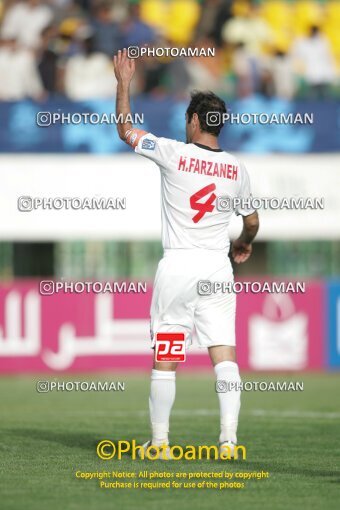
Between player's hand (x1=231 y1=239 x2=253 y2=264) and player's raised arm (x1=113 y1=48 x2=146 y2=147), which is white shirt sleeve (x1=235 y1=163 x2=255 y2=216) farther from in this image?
player's raised arm (x1=113 y1=48 x2=146 y2=147)

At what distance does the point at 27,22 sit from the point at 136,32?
1.86m

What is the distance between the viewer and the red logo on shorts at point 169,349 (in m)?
7.60

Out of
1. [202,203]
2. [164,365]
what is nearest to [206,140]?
[202,203]

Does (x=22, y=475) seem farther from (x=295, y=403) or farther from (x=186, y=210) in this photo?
(x=295, y=403)

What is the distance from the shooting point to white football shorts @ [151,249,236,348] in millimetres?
7711

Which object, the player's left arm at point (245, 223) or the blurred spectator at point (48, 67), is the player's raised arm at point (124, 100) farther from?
the blurred spectator at point (48, 67)

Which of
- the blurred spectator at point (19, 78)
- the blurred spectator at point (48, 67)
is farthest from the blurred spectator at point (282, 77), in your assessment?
the blurred spectator at point (19, 78)

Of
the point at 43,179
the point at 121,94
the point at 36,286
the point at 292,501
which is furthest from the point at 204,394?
the point at 292,501

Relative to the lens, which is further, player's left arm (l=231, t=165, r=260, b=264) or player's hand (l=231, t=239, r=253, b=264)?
player's hand (l=231, t=239, r=253, b=264)

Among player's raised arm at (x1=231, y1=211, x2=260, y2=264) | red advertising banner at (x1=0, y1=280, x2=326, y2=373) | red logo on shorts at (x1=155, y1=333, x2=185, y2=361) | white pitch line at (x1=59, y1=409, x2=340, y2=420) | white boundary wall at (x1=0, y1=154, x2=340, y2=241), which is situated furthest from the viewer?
white boundary wall at (x1=0, y1=154, x2=340, y2=241)

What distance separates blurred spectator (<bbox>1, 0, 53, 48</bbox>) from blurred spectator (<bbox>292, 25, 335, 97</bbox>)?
422cm

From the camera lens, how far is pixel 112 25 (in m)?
19.8

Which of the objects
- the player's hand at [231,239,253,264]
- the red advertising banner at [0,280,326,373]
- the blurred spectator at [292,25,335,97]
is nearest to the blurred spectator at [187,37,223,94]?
the blurred spectator at [292,25,335,97]

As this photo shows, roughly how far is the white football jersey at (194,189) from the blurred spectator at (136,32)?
39.6 feet
